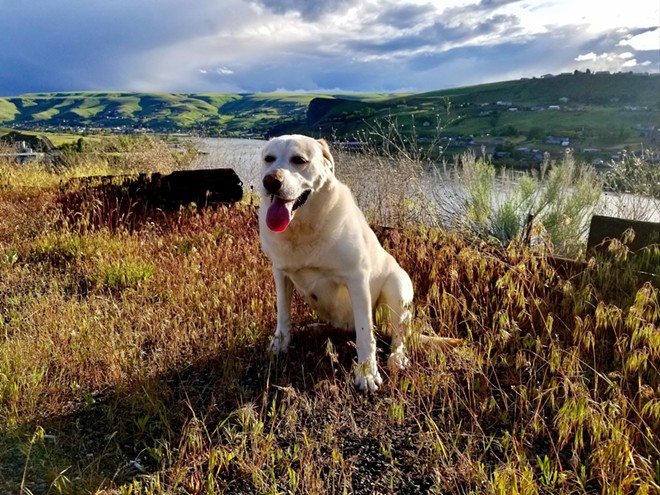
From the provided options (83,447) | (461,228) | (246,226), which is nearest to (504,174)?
(461,228)

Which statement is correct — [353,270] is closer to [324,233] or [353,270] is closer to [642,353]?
[324,233]

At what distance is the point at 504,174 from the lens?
7438 millimetres

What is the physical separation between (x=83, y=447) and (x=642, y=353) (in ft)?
8.47

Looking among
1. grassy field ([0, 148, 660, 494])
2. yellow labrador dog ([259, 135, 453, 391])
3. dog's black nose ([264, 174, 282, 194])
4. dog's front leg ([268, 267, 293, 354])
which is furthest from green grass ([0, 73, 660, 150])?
dog's black nose ([264, 174, 282, 194])

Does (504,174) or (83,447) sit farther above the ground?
(504,174)

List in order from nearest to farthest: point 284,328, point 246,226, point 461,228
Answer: point 284,328
point 246,226
point 461,228

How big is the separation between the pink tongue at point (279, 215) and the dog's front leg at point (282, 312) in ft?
1.44

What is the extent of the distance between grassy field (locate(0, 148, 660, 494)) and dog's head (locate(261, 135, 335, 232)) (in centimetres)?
75

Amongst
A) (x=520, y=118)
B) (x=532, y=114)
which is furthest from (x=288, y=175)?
(x=532, y=114)

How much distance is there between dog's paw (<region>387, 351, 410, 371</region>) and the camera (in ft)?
8.52

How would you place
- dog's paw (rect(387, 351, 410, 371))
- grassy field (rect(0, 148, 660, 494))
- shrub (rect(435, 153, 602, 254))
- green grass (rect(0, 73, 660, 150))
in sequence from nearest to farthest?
grassy field (rect(0, 148, 660, 494))
dog's paw (rect(387, 351, 410, 371))
shrub (rect(435, 153, 602, 254))
green grass (rect(0, 73, 660, 150))

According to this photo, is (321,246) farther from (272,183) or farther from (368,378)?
(368,378)

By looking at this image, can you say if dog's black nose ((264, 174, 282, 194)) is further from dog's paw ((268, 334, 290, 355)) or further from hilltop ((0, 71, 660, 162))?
hilltop ((0, 71, 660, 162))

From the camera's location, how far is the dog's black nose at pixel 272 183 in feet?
7.67
